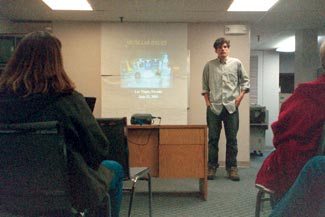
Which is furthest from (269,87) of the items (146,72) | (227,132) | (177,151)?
(177,151)

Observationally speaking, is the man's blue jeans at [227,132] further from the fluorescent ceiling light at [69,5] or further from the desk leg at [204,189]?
the fluorescent ceiling light at [69,5]

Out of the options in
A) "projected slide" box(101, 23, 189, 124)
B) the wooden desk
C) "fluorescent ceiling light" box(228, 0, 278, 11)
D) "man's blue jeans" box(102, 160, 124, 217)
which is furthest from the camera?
"projected slide" box(101, 23, 189, 124)

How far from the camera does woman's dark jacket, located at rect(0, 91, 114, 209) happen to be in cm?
137

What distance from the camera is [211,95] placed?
4.41m

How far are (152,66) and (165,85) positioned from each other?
35cm

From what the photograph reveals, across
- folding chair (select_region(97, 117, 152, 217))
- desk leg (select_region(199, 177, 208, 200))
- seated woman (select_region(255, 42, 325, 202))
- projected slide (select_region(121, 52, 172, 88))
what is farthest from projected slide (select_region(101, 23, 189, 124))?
seated woman (select_region(255, 42, 325, 202))

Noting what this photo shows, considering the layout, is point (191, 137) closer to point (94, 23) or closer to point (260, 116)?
point (94, 23)

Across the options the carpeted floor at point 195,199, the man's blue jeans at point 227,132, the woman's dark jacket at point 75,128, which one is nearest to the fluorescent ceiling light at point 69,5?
the man's blue jeans at point 227,132

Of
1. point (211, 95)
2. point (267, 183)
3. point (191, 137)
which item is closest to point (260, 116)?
point (211, 95)

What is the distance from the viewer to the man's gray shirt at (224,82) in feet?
→ 14.2

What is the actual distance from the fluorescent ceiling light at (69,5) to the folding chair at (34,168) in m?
3.76

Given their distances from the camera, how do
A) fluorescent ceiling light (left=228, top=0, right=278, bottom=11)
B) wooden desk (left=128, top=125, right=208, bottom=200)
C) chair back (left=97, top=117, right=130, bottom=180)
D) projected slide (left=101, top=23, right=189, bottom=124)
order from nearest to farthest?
1. chair back (left=97, top=117, right=130, bottom=180)
2. wooden desk (left=128, top=125, right=208, bottom=200)
3. fluorescent ceiling light (left=228, top=0, right=278, bottom=11)
4. projected slide (left=101, top=23, right=189, bottom=124)

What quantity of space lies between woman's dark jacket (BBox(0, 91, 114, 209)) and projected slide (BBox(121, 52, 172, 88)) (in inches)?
167

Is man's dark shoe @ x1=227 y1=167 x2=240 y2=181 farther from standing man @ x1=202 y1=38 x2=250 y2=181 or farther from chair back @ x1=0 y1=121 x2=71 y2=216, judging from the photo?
chair back @ x1=0 y1=121 x2=71 y2=216
